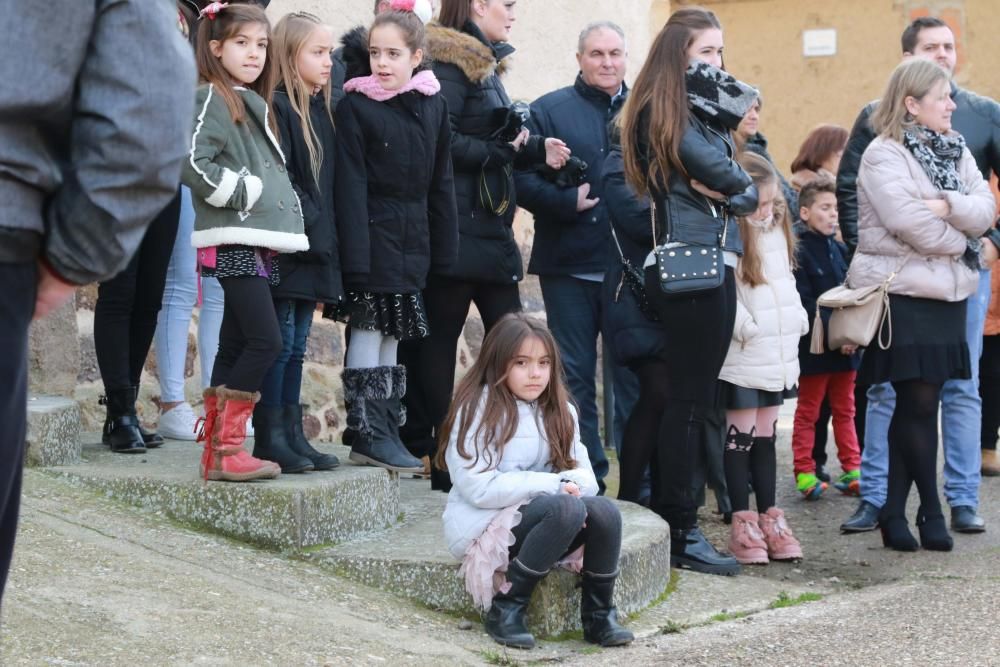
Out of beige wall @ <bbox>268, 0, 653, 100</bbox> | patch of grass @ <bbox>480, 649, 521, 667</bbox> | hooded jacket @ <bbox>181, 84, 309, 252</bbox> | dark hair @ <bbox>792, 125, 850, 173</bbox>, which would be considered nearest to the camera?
patch of grass @ <bbox>480, 649, 521, 667</bbox>

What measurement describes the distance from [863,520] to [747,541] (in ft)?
2.69

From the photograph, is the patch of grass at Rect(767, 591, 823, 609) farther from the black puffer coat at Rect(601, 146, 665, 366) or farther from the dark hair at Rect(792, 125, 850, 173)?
the dark hair at Rect(792, 125, 850, 173)

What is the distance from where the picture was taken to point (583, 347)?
19.9 ft

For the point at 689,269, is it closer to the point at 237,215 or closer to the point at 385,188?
the point at 385,188

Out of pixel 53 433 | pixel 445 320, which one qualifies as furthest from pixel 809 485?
pixel 53 433

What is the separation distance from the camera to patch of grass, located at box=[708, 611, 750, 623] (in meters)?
4.42

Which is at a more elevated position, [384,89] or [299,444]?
[384,89]

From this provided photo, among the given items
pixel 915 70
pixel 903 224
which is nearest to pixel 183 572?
pixel 903 224

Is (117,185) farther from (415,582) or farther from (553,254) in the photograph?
(553,254)

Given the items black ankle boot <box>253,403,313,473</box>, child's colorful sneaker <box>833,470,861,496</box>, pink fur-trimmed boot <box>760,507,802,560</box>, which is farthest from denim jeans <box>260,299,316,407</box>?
child's colorful sneaker <box>833,470,861,496</box>

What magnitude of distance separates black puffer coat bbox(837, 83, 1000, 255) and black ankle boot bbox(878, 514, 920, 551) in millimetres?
Answer: 1144

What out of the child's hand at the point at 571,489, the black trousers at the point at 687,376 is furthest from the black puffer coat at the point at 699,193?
the child's hand at the point at 571,489

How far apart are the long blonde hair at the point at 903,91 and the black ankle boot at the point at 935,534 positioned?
4.55 ft

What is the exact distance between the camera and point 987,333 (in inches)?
278
